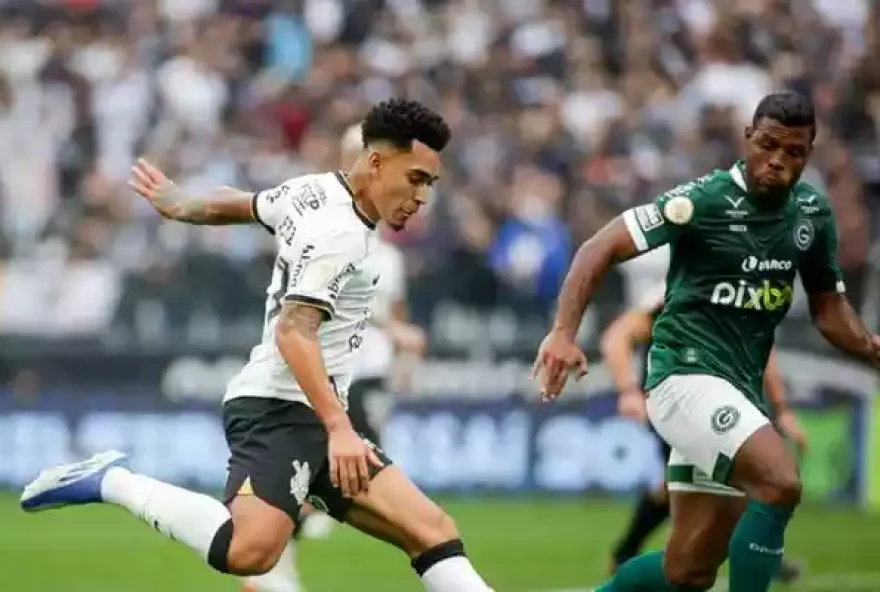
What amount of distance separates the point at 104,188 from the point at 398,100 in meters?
11.9

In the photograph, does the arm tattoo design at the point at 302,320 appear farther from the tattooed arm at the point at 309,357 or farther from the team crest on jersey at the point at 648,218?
the team crest on jersey at the point at 648,218

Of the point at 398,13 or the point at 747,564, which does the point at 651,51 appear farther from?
→ the point at 747,564

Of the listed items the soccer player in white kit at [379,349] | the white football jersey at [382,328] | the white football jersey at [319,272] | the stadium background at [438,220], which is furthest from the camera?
the stadium background at [438,220]

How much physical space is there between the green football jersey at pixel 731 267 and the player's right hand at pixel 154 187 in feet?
6.35

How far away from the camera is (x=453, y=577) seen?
8.16 metres

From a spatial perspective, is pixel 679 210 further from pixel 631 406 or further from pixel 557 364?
pixel 631 406

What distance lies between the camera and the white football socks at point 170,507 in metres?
8.20

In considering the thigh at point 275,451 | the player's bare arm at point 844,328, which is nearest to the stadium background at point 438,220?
the player's bare arm at point 844,328

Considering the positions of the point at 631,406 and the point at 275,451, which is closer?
the point at 275,451

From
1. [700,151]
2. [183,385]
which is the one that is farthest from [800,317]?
[183,385]

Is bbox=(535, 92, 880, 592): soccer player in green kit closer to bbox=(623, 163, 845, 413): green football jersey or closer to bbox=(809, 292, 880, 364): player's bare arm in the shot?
bbox=(623, 163, 845, 413): green football jersey

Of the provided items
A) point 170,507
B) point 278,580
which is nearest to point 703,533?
point 170,507

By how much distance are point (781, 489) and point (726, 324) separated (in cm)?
86

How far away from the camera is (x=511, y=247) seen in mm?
18484
